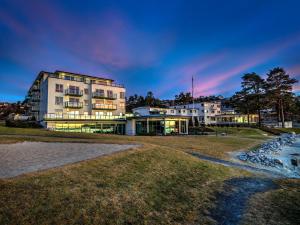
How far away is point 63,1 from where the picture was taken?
59.3ft

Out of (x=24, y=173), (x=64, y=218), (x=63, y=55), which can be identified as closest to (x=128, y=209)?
(x=64, y=218)

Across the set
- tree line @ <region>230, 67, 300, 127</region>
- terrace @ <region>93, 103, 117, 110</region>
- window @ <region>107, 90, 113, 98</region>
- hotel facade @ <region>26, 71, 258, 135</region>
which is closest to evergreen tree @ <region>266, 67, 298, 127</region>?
tree line @ <region>230, 67, 300, 127</region>

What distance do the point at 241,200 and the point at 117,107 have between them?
4019 cm

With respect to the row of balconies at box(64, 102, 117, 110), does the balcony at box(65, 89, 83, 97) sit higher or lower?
higher

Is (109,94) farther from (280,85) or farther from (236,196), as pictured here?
(280,85)

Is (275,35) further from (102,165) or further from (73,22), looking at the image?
(102,165)

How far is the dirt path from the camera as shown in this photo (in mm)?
5528

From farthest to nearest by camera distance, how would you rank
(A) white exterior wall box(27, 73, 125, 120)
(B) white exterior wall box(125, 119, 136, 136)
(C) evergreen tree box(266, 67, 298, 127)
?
(C) evergreen tree box(266, 67, 298, 127), (B) white exterior wall box(125, 119, 136, 136), (A) white exterior wall box(27, 73, 125, 120)

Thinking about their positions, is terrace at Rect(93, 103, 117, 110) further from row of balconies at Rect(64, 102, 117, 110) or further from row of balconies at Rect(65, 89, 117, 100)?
row of balconies at Rect(65, 89, 117, 100)

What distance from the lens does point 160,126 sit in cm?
3841

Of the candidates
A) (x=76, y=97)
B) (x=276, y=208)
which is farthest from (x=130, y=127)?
(x=276, y=208)

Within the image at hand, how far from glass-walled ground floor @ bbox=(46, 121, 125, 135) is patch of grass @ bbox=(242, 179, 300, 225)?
1248 inches

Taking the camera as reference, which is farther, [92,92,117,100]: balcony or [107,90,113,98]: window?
[107,90,113,98]: window

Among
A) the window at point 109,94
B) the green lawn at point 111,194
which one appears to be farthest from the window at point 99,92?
the green lawn at point 111,194
